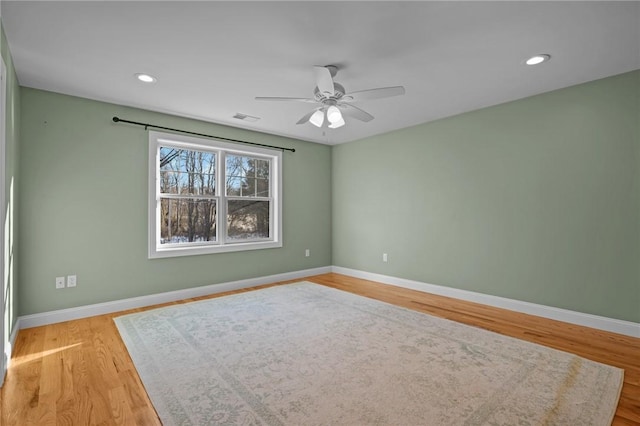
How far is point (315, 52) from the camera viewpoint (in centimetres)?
255

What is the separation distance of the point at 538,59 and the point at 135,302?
4.86 m

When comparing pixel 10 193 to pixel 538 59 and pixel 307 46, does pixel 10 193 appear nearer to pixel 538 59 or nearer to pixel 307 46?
pixel 307 46

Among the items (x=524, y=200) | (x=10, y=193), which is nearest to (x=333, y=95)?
(x=524, y=200)

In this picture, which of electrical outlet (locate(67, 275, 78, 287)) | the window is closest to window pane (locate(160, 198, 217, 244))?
the window

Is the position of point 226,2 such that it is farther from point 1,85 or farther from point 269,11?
point 1,85

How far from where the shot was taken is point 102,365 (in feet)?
7.83

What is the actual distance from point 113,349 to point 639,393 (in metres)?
3.81

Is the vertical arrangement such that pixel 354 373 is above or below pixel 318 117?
below

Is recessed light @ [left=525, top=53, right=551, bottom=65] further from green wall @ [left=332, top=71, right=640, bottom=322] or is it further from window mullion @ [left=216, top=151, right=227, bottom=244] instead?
window mullion @ [left=216, top=151, right=227, bottom=244]

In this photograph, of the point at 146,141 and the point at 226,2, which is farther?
the point at 146,141

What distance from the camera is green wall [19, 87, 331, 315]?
10.6ft

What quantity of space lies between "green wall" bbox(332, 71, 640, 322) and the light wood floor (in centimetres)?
47

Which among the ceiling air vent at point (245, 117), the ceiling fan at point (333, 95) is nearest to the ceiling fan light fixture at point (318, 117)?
the ceiling fan at point (333, 95)

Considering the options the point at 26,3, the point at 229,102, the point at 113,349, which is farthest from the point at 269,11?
the point at 113,349
